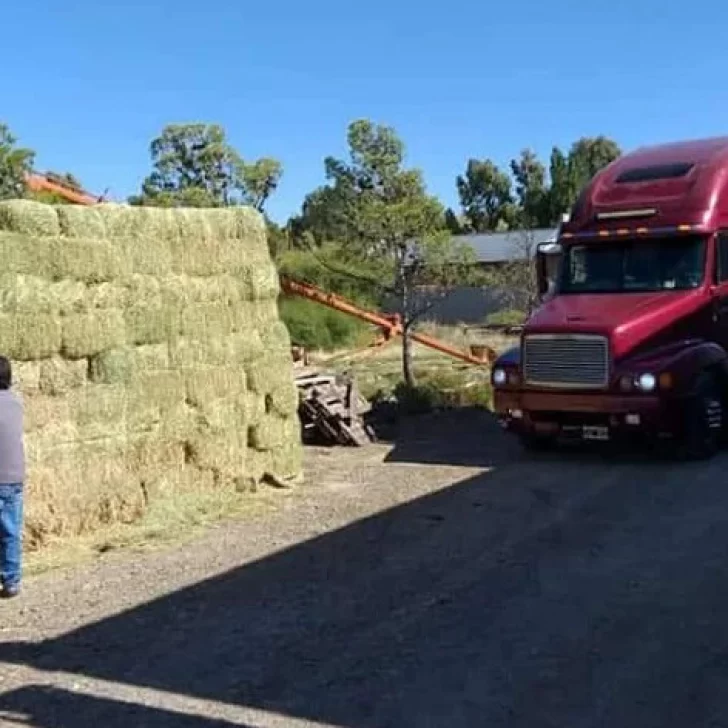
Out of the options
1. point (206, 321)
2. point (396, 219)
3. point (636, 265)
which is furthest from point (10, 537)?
point (396, 219)

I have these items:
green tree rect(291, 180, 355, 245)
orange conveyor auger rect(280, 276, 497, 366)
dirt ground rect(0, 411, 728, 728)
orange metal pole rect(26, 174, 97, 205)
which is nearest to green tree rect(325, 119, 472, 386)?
green tree rect(291, 180, 355, 245)

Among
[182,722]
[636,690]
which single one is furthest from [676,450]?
[182,722]

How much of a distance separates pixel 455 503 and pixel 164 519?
262cm

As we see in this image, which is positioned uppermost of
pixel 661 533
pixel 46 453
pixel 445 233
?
pixel 445 233

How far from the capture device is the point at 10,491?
8.22m

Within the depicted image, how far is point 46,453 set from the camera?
30.9ft

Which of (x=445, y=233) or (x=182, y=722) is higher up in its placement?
(x=445, y=233)

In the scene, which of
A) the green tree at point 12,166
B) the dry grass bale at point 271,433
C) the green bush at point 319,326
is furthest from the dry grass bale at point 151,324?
the green bush at point 319,326

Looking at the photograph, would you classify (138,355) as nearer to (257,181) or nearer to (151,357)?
(151,357)

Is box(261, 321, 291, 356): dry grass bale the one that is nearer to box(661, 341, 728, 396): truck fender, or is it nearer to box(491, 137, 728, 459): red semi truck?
box(491, 137, 728, 459): red semi truck

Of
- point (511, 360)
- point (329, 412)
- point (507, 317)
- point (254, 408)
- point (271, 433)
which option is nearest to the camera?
point (254, 408)

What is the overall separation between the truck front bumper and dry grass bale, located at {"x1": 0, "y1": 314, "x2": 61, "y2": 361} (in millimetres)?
5874

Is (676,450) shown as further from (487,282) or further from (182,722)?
(487,282)

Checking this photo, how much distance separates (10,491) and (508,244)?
43.3 metres
